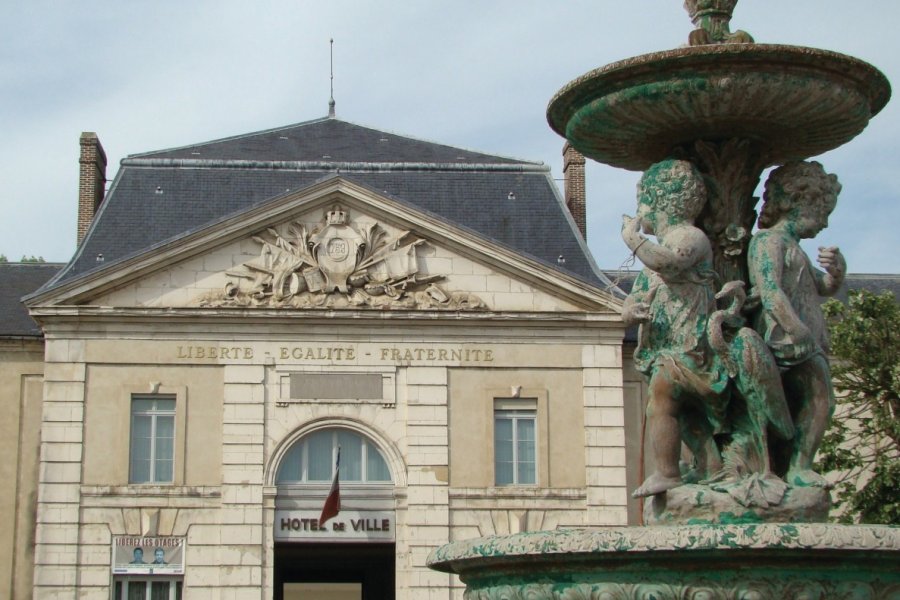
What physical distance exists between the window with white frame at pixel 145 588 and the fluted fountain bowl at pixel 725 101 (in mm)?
22056

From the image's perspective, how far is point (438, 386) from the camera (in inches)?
1191

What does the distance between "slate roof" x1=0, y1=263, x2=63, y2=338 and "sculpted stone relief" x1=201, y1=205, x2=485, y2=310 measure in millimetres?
4451

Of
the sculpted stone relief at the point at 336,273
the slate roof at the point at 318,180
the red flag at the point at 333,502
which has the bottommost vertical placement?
the red flag at the point at 333,502

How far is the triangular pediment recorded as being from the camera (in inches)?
1185

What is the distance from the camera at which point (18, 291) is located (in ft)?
111

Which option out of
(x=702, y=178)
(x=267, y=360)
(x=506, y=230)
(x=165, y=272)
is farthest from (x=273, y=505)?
(x=702, y=178)

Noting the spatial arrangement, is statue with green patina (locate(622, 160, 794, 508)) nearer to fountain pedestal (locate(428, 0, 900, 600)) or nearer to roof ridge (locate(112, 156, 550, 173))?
fountain pedestal (locate(428, 0, 900, 600))

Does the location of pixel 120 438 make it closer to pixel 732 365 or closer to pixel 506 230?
pixel 506 230

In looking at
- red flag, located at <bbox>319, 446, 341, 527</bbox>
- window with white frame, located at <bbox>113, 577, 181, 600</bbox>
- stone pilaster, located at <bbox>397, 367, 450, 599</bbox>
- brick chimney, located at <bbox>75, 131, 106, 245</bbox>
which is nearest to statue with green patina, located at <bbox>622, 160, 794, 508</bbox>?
red flag, located at <bbox>319, 446, 341, 527</bbox>

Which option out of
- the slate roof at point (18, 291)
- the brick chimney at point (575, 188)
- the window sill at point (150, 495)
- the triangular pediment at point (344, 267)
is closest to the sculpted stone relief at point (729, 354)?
the triangular pediment at point (344, 267)

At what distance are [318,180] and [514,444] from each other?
6.36m

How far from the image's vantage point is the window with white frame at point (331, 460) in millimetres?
30000

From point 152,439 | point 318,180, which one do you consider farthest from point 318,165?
point 152,439

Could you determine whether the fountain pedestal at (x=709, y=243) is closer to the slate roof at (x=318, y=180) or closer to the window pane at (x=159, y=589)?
the window pane at (x=159, y=589)
